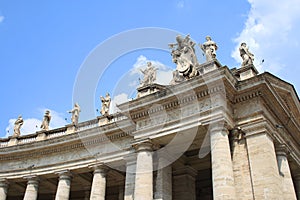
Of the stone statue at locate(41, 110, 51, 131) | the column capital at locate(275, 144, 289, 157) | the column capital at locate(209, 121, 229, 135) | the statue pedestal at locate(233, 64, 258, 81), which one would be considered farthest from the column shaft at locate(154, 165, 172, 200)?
the stone statue at locate(41, 110, 51, 131)

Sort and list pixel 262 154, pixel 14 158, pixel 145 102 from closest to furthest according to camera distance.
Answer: pixel 262 154
pixel 145 102
pixel 14 158

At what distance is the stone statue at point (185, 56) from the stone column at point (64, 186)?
12065mm

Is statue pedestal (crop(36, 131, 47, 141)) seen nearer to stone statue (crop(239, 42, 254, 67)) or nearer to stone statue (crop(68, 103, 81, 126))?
stone statue (crop(68, 103, 81, 126))

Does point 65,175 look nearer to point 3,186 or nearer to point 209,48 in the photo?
point 3,186

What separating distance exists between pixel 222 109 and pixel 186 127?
2.44 m

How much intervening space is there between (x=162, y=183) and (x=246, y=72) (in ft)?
A: 29.0

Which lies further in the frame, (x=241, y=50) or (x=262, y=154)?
(x=241, y=50)

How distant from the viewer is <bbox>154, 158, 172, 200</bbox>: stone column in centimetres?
2100

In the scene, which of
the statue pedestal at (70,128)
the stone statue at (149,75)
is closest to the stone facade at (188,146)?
the statue pedestal at (70,128)

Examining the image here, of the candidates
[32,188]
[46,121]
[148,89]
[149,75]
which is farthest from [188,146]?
[46,121]

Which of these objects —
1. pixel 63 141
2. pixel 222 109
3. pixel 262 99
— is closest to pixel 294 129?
pixel 262 99

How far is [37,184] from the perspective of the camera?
27516mm

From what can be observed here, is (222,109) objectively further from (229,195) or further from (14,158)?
(14,158)

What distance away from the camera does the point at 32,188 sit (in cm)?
2714
